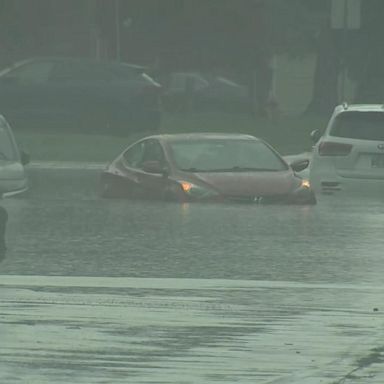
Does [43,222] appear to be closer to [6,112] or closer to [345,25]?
[345,25]

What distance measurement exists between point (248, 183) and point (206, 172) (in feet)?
2.42

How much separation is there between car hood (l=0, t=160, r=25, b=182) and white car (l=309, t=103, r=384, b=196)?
166 inches

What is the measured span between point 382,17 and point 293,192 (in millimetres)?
28142

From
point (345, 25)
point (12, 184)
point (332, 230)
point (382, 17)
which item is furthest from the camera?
point (382, 17)

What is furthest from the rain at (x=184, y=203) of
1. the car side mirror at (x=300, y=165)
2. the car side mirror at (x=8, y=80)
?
the car side mirror at (x=300, y=165)

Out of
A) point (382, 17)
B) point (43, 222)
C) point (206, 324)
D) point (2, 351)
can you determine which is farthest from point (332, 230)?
point (382, 17)

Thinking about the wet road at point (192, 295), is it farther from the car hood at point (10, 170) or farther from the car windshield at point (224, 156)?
the car windshield at point (224, 156)

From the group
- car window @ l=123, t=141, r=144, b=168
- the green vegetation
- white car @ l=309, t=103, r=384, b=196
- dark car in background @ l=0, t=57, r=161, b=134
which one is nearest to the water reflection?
white car @ l=309, t=103, r=384, b=196

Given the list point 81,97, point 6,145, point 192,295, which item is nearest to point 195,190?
point 6,145

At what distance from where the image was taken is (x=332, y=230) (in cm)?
2062

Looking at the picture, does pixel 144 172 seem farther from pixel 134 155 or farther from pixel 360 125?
pixel 360 125

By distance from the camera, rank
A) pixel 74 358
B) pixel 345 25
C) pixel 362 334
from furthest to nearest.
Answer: pixel 345 25
pixel 362 334
pixel 74 358

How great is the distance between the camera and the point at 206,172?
24406 millimetres

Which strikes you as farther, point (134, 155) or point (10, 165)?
point (134, 155)
